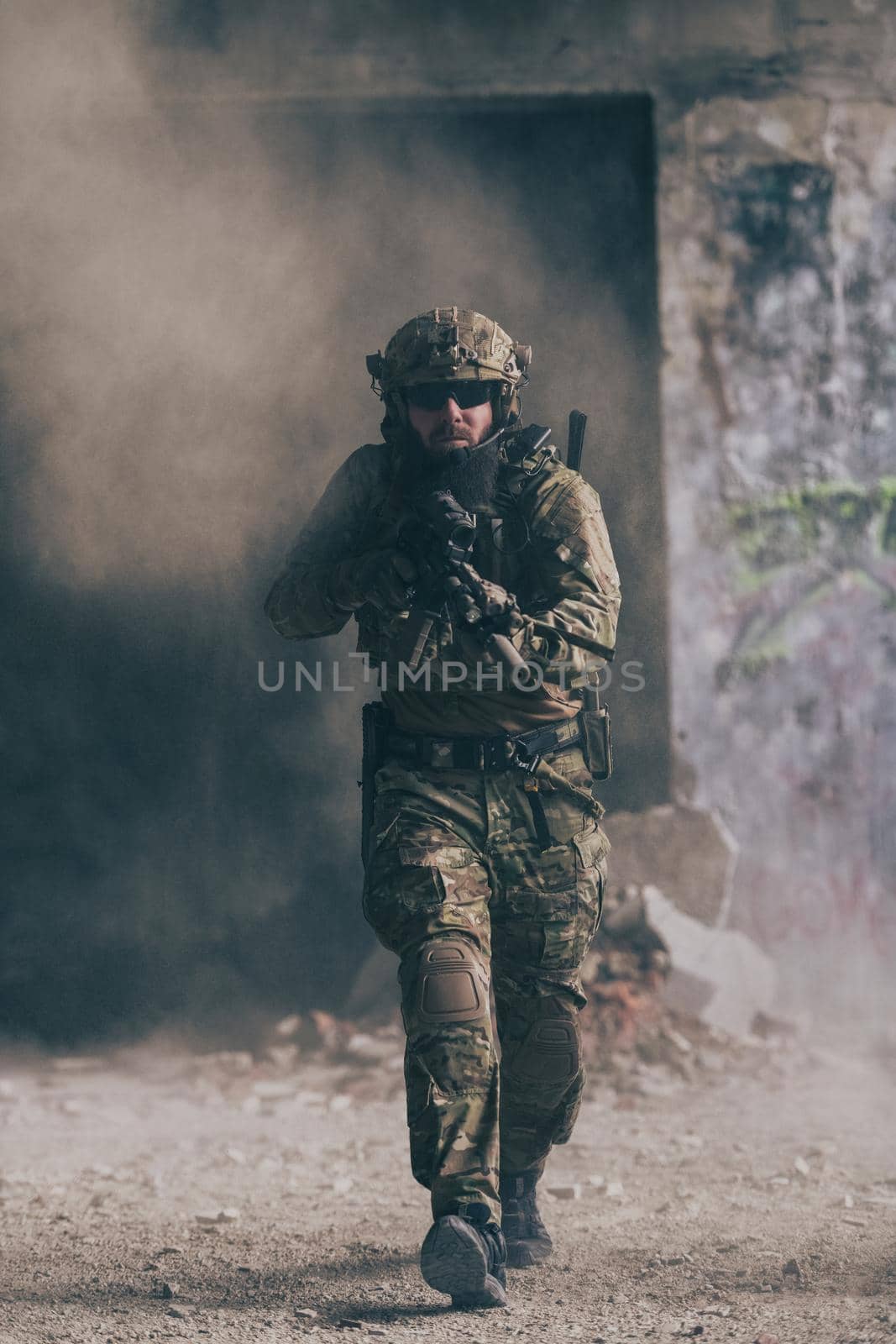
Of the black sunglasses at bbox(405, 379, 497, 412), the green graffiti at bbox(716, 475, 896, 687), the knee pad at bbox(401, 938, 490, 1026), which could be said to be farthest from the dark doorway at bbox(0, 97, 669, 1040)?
the knee pad at bbox(401, 938, 490, 1026)

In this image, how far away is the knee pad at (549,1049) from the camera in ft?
11.8

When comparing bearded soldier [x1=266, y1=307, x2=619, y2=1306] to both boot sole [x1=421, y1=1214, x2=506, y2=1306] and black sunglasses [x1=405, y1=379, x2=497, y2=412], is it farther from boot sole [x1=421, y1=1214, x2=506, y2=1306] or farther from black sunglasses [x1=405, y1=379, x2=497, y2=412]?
boot sole [x1=421, y1=1214, x2=506, y2=1306]

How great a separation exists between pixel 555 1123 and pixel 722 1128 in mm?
Answer: 1412

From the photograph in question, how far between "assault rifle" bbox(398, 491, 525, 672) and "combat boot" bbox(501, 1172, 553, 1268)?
122cm

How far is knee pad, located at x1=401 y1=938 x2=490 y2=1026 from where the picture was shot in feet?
10.7

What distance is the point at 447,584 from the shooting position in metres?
3.33

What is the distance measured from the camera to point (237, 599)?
579 cm

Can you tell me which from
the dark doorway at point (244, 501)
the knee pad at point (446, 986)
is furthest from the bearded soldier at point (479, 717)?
the dark doorway at point (244, 501)

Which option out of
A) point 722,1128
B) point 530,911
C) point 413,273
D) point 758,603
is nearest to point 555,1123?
→ point 530,911

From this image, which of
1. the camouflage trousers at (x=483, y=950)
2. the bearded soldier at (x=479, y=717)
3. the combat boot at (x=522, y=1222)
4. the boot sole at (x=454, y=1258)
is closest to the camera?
the boot sole at (x=454, y=1258)

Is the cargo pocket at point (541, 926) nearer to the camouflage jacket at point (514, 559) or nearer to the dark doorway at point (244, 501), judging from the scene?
the camouflage jacket at point (514, 559)

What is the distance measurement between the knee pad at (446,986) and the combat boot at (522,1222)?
2.05ft

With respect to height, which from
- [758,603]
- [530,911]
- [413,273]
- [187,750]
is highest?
[413,273]

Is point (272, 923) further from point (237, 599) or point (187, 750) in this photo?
point (237, 599)
